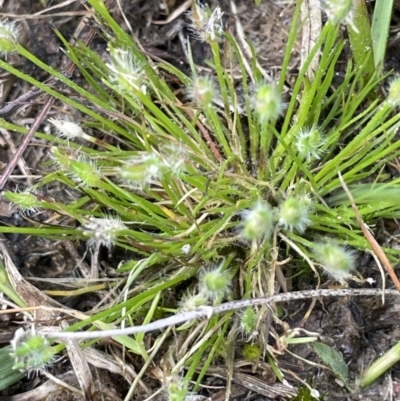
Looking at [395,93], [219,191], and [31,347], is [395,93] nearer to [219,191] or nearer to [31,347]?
[219,191]

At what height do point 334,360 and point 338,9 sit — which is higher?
point 338,9

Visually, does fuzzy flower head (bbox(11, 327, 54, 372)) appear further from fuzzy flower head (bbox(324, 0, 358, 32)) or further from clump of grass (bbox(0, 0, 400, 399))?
fuzzy flower head (bbox(324, 0, 358, 32))

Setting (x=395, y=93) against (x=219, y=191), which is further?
(x=219, y=191)

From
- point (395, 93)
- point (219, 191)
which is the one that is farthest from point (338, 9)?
point (219, 191)

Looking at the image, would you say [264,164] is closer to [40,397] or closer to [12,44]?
[12,44]

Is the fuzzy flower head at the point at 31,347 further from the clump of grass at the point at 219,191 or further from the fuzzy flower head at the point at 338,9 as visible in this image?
the fuzzy flower head at the point at 338,9

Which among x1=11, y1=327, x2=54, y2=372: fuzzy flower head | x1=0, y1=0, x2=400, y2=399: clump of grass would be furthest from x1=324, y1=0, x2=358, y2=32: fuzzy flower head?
x1=11, y1=327, x2=54, y2=372: fuzzy flower head

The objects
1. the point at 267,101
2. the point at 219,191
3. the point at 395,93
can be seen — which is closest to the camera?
the point at 267,101

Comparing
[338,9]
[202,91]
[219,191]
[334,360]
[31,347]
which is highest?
[338,9]
